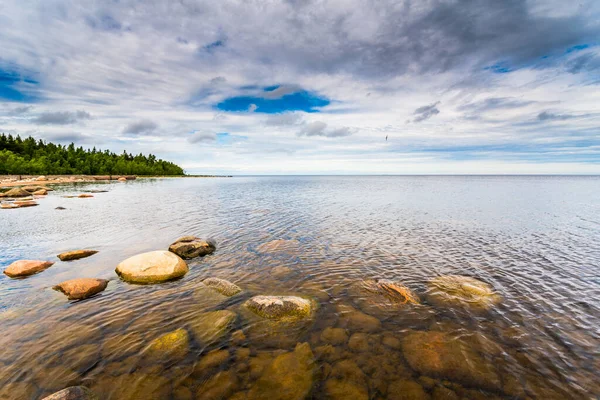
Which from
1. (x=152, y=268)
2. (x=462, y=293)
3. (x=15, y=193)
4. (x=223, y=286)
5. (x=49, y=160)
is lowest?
(x=462, y=293)

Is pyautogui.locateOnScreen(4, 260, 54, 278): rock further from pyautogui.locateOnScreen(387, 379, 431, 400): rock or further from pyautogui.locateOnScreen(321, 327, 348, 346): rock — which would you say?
pyautogui.locateOnScreen(387, 379, 431, 400): rock

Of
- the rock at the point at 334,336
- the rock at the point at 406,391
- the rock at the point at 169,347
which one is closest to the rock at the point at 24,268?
the rock at the point at 169,347

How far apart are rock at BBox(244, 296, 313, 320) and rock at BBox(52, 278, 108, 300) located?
7065mm

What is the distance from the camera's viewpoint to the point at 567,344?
7941mm

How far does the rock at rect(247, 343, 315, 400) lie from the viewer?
20.0ft

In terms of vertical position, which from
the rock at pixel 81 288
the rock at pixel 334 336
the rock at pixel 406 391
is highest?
the rock at pixel 81 288

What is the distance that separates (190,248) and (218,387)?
11246 millimetres

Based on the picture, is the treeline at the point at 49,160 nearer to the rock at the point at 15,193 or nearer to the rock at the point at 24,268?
the rock at the point at 15,193

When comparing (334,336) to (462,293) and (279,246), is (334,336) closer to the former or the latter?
(462,293)

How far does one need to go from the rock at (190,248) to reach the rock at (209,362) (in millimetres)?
9504

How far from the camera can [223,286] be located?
11547mm

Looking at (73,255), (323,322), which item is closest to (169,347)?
(323,322)

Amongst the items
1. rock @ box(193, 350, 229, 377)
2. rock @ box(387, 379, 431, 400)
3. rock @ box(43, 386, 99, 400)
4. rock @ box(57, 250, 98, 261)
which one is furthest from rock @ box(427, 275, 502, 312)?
rock @ box(57, 250, 98, 261)

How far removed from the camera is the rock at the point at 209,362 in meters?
6.77
